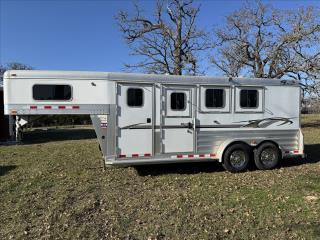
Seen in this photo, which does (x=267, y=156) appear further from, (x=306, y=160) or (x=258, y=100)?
(x=306, y=160)

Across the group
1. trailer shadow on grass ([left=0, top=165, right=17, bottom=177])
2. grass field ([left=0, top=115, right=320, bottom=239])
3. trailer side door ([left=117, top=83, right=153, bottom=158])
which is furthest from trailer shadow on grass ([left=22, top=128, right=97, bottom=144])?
trailer side door ([left=117, top=83, right=153, bottom=158])

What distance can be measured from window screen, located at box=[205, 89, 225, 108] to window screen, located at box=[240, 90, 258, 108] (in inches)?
23.5

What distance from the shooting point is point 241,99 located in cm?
988

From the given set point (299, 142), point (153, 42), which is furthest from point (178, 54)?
point (299, 142)

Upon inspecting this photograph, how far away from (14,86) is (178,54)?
68.4 feet

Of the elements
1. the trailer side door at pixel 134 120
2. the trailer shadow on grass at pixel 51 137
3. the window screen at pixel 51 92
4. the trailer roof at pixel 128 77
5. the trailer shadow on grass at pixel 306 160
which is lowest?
the trailer shadow on grass at pixel 51 137

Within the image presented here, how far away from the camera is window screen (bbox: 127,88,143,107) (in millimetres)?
8992

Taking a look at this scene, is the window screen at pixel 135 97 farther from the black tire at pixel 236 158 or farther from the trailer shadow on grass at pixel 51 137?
the trailer shadow on grass at pixel 51 137

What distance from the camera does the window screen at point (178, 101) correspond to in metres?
9.31

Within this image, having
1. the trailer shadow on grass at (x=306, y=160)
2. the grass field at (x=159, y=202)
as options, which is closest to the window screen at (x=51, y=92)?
the grass field at (x=159, y=202)

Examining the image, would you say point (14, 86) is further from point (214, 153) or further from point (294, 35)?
point (294, 35)

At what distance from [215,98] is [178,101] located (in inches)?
41.6

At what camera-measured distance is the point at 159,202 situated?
23.2ft

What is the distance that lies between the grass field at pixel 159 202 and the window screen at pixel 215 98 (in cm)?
187
